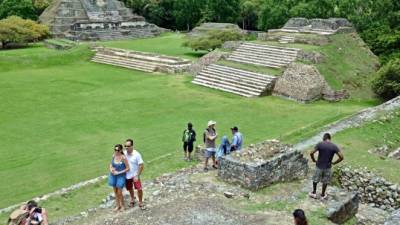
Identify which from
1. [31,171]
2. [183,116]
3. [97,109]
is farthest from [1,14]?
[31,171]

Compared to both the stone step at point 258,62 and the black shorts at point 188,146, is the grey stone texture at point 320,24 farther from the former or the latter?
the black shorts at point 188,146

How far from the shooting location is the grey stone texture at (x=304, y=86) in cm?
2247

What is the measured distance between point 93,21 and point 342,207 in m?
43.7

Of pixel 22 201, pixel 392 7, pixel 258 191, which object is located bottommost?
pixel 22 201

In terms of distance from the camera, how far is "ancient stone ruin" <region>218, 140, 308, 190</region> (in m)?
10.0

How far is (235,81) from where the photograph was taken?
25.0 m

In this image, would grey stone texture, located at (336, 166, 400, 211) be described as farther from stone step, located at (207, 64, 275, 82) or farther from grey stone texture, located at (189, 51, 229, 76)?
grey stone texture, located at (189, 51, 229, 76)

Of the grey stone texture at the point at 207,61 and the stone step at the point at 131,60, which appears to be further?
the stone step at the point at 131,60

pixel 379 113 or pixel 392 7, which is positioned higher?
pixel 392 7

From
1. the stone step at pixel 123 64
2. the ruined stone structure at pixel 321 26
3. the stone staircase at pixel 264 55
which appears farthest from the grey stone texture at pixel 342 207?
the stone step at pixel 123 64

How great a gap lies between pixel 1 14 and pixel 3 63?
2035 centimetres

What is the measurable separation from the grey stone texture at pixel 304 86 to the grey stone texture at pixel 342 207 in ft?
42.8

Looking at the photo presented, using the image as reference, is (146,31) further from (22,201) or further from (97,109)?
(22,201)

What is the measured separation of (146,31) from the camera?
50.4 meters
